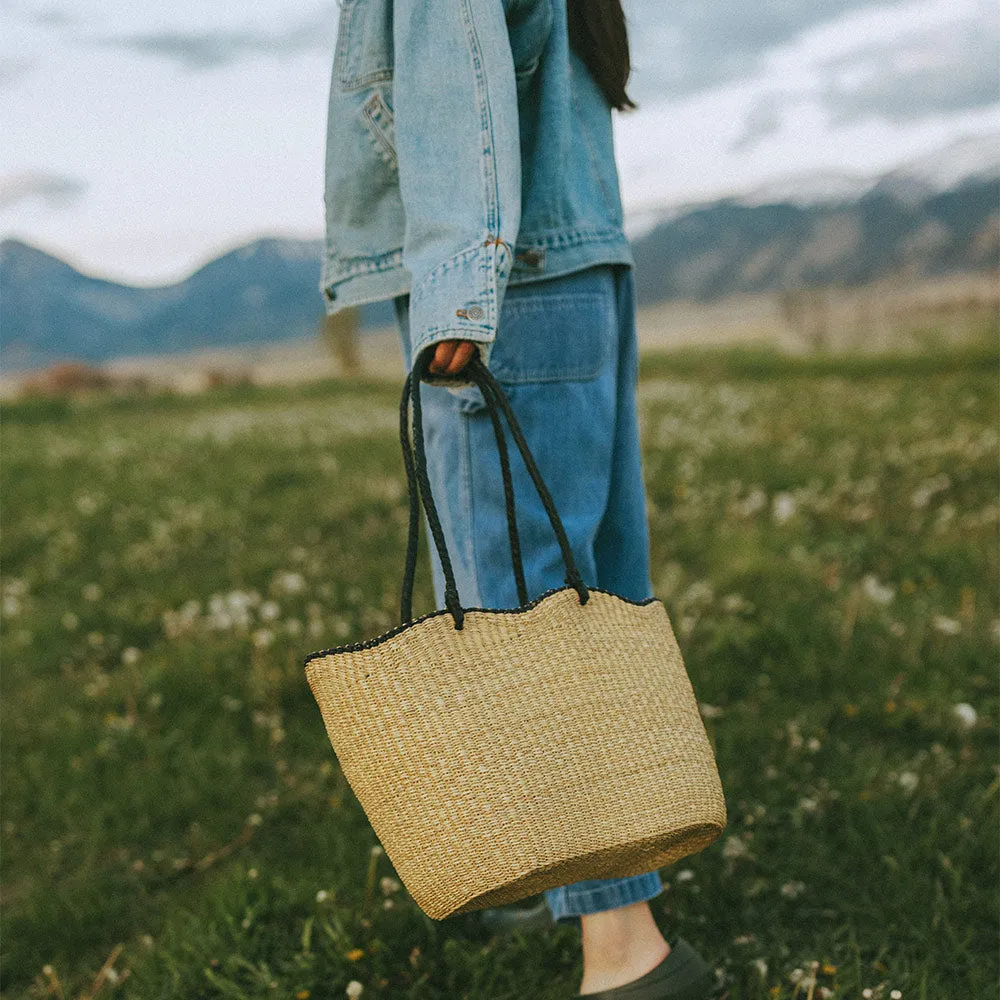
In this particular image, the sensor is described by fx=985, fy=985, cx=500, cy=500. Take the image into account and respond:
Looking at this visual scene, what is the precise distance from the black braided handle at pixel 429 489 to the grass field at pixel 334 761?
1.15 meters

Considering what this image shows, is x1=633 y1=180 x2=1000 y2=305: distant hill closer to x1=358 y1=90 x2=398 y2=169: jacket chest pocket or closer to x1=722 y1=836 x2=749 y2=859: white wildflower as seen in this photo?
x1=722 y1=836 x2=749 y2=859: white wildflower

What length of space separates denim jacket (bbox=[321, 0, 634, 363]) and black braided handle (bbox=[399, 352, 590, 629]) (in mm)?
53

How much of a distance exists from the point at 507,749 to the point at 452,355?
0.74 metres

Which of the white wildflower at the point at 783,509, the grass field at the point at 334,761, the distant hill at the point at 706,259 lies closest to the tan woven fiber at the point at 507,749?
the grass field at the point at 334,761

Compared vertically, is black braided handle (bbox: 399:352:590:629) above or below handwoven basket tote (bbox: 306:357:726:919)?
above

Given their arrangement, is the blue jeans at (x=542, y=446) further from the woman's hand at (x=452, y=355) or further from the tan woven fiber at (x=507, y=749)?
the tan woven fiber at (x=507, y=749)

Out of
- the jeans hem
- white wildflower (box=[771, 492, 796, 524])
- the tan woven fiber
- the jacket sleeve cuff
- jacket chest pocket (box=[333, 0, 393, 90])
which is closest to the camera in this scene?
the tan woven fiber

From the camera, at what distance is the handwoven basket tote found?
1726 millimetres

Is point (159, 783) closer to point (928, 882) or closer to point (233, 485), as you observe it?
point (928, 882)

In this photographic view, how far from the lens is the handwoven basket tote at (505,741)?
1726mm

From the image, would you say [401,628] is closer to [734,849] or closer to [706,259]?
[734,849]

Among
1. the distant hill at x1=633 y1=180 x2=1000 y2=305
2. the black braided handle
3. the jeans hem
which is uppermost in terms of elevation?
the distant hill at x1=633 y1=180 x2=1000 y2=305

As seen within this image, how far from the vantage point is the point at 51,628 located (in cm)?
514

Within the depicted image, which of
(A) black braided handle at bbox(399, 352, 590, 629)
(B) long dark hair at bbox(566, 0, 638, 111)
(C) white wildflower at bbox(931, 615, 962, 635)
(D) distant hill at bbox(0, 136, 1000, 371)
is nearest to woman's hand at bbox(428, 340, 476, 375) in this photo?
(A) black braided handle at bbox(399, 352, 590, 629)
